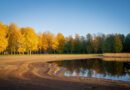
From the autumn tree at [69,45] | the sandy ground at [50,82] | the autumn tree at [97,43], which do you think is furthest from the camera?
the autumn tree at [97,43]

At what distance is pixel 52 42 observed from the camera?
322 ft

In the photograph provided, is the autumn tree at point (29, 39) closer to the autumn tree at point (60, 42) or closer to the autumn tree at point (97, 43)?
the autumn tree at point (60, 42)

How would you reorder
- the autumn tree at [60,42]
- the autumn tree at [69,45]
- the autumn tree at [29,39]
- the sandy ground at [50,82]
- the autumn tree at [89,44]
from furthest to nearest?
the autumn tree at [89,44] < the autumn tree at [69,45] < the autumn tree at [60,42] < the autumn tree at [29,39] < the sandy ground at [50,82]

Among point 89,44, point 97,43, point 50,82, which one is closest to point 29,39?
point 89,44

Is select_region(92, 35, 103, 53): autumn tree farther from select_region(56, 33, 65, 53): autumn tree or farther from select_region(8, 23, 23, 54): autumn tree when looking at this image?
select_region(8, 23, 23, 54): autumn tree

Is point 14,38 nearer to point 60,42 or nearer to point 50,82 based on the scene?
point 60,42

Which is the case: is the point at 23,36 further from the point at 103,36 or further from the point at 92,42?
the point at 103,36

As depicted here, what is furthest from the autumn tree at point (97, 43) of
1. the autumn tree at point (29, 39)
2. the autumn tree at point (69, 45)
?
the autumn tree at point (29, 39)

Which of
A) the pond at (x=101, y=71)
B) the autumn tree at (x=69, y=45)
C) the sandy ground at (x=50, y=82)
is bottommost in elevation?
the pond at (x=101, y=71)

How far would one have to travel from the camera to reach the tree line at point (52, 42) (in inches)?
2835

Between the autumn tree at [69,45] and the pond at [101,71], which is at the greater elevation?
the autumn tree at [69,45]

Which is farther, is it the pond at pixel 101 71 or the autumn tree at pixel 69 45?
the autumn tree at pixel 69 45

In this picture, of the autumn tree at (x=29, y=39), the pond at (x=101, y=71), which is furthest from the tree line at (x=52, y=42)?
the pond at (x=101, y=71)

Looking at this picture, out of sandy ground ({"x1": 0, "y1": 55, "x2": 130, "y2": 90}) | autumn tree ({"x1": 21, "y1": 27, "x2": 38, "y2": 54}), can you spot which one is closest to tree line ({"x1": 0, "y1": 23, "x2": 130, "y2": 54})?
autumn tree ({"x1": 21, "y1": 27, "x2": 38, "y2": 54})
